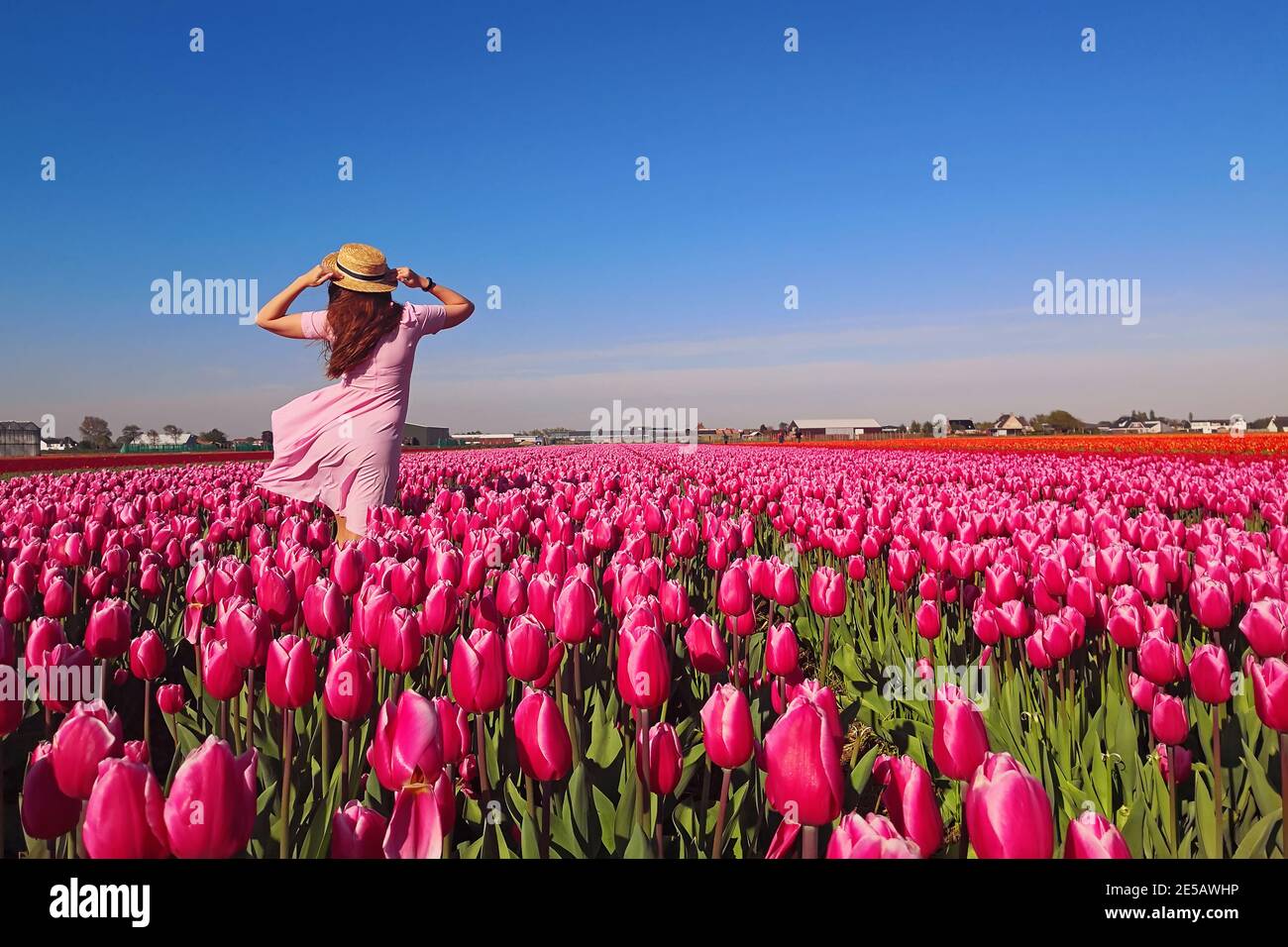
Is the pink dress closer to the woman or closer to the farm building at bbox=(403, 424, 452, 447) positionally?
the woman

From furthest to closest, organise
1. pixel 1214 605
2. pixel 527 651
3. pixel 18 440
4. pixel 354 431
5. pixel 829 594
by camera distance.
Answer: pixel 18 440, pixel 354 431, pixel 829 594, pixel 1214 605, pixel 527 651

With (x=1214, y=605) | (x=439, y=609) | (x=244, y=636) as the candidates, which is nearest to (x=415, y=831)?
(x=244, y=636)

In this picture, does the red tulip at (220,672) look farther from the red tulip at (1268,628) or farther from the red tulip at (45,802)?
the red tulip at (1268,628)

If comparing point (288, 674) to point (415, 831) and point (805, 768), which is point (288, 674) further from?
point (805, 768)

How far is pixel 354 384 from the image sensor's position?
662 centimetres

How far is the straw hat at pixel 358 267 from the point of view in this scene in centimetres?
603

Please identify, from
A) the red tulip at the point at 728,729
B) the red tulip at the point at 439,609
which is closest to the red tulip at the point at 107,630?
the red tulip at the point at 439,609

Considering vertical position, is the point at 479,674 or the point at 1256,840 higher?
the point at 479,674

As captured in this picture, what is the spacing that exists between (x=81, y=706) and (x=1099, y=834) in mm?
1907

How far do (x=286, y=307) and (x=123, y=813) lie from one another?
5.83 metres

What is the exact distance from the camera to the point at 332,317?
20.6ft

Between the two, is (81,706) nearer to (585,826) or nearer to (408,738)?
(408,738)

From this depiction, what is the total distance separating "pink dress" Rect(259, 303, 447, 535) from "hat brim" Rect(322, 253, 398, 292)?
1.20 ft

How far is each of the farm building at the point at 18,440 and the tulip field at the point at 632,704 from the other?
54.3 m
